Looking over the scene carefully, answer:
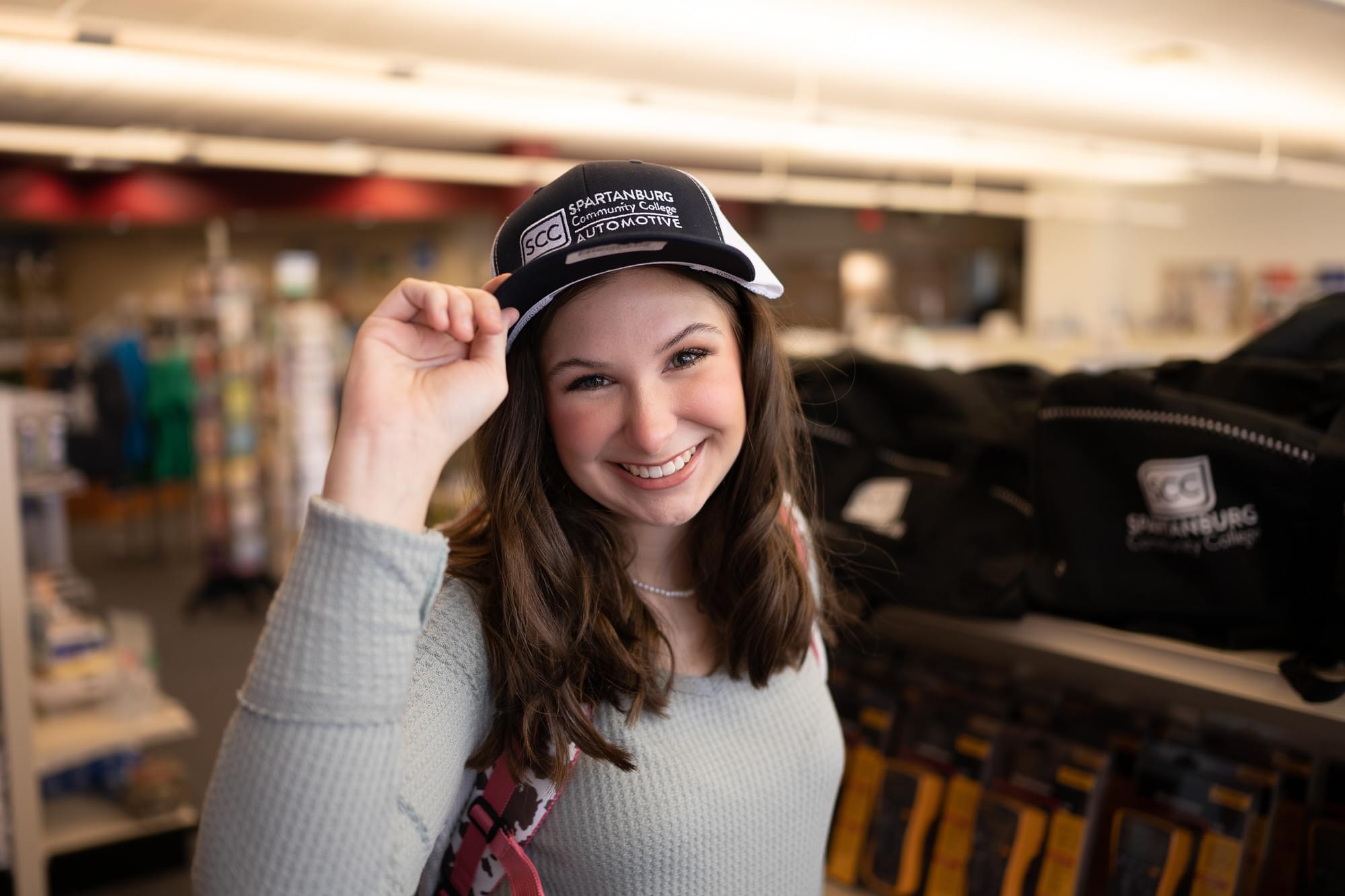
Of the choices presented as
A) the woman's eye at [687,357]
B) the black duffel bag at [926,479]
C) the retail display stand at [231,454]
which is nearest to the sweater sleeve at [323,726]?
the woman's eye at [687,357]

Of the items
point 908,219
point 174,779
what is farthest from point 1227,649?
point 908,219

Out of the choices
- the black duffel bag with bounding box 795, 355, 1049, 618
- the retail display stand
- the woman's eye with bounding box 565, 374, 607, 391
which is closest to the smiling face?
the woman's eye with bounding box 565, 374, 607, 391

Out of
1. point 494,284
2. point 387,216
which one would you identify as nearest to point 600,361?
point 494,284

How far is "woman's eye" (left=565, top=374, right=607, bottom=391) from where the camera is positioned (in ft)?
4.27

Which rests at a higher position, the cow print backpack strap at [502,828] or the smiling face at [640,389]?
the smiling face at [640,389]

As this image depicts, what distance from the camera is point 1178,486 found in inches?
58.7

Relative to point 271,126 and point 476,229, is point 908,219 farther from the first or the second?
point 271,126

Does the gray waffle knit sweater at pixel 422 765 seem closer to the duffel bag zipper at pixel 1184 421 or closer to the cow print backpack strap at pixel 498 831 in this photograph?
the cow print backpack strap at pixel 498 831

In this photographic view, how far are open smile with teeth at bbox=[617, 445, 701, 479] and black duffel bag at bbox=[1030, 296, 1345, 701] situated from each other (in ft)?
2.09

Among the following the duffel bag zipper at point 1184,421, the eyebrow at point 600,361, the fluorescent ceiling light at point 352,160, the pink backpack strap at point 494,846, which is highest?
the fluorescent ceiling light at point 352,160

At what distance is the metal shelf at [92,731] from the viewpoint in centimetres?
340

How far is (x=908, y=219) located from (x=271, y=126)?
9.77m

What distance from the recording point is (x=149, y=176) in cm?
1025

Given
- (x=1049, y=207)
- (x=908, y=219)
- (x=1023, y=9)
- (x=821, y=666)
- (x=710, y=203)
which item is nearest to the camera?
(x=710, y=203)
